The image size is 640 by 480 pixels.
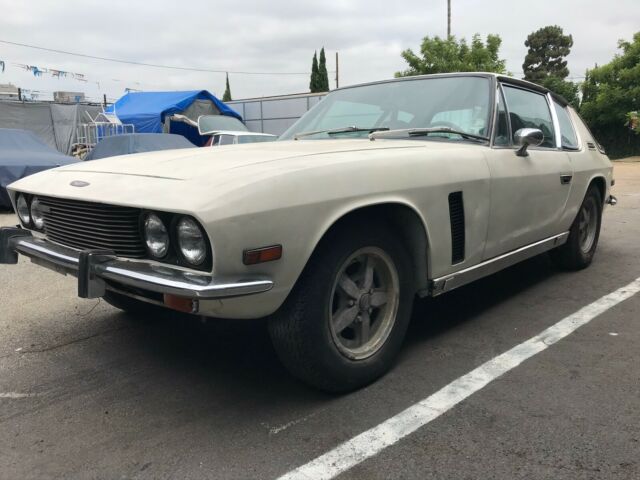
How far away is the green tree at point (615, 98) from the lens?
994 inches

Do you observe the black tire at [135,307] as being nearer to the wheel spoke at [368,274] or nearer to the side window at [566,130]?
the wheel spoke at [368,274]


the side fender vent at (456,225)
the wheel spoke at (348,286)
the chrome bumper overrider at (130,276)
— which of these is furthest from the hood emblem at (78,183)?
the side fender vent at (456,225)

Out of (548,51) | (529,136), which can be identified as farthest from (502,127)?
(548,51)

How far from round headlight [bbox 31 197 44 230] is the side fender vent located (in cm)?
216

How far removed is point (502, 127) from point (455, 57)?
76.5 ft

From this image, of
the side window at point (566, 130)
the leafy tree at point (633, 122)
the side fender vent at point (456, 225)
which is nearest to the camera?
the side fender vent at point (456, 225)

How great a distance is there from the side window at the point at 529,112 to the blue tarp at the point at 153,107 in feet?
52.6

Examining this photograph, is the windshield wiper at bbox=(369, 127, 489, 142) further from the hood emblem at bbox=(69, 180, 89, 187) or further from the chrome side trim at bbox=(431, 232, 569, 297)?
the hood emblem at bbox=(69, 180, 89, 187)

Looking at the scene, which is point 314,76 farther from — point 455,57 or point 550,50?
point 550,50

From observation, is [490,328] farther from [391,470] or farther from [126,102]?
[126,102]

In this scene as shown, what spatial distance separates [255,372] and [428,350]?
0.99m

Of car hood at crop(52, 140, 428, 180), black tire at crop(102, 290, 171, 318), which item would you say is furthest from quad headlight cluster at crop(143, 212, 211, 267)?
black tire at crop(102, 290, 171, 318)

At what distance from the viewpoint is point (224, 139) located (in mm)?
12969

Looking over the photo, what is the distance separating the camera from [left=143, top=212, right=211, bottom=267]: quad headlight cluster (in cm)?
210
